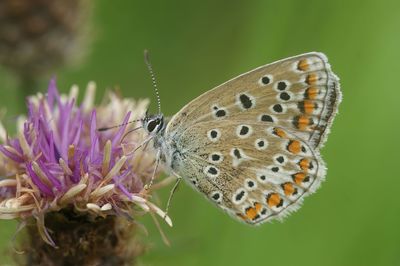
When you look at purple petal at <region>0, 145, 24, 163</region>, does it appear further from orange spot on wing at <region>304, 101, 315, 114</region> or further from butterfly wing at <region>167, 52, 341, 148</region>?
orange spot on wing at <region>304, 101, 315, 114</region>

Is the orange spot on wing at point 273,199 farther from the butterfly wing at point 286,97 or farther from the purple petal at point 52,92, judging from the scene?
the purple petal at point 52,92

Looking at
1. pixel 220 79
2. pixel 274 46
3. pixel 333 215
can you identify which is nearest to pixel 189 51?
pixel 220 79

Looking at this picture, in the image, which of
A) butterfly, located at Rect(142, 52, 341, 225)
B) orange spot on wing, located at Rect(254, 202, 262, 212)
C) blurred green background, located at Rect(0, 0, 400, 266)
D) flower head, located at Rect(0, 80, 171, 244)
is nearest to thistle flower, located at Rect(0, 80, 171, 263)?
flower head, located at Rect(0, 80, 171, 244)

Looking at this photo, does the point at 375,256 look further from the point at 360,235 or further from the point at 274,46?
the point at 274,46

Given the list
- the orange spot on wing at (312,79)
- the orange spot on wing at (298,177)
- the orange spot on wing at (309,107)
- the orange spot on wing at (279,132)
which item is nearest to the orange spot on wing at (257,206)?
the orange spot on wing at (298,177)

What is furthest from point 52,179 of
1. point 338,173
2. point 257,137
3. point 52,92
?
point 338,173

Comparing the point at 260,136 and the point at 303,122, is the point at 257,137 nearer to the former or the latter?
the point at 260,136
